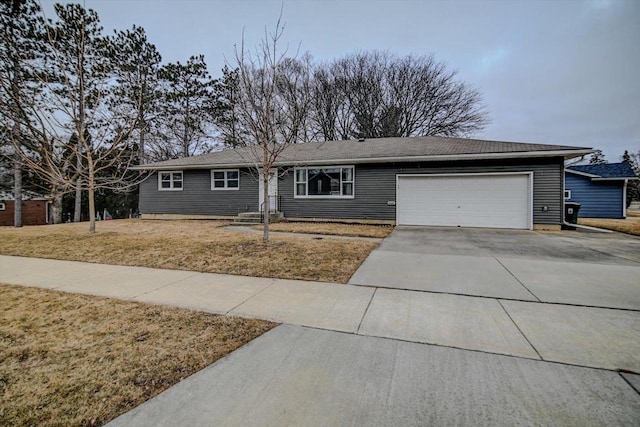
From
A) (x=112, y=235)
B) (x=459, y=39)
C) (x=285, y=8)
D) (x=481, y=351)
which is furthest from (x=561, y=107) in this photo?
(x=112, y=235)

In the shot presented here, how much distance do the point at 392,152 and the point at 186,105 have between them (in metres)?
17.6

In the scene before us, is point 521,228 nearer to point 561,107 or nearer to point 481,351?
point 481,351

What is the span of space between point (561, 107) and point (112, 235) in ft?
101

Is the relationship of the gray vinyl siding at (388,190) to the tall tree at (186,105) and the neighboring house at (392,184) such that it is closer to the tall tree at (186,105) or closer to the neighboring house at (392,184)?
the neighboring house at (392,184)

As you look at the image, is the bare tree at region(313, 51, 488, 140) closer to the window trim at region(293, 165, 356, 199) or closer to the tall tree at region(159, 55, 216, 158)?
the tall tree at region(159, 55, 216, 158)

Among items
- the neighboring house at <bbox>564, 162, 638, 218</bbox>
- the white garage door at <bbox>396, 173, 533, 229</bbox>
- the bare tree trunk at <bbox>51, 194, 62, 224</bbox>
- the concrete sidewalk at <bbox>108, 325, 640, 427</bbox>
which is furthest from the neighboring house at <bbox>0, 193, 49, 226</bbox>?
the neighboring house at <bbox>564, 162, 638, 218</bbox>

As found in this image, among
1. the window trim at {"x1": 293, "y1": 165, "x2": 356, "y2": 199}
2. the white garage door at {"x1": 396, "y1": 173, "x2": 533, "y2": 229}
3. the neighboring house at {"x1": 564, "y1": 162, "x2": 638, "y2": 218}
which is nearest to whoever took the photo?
the white garage door at {"x1": 396, "y1": 173, "x2": 533, "y2": 229}

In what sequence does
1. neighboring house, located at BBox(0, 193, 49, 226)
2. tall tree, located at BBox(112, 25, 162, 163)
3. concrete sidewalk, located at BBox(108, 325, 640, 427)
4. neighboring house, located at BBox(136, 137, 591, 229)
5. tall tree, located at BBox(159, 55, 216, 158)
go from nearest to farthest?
concrete sidewalk, located at BBox(108, 325, 640, 427) → neighboring house, located at BBox(136, 137, 591, 229) → tall tree, located at BBox(112, 25, 162, 163) → tall tree, located at BBox(159, 55, 216, 158) → neighboring house, located at BBox(0, 193, 49, 226)

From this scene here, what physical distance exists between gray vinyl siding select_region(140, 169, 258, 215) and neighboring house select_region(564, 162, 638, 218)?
1858 centimetres

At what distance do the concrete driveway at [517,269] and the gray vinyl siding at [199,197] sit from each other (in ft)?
26.3

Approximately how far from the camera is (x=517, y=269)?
206 inches

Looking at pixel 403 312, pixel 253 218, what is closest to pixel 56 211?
pixel 253 218

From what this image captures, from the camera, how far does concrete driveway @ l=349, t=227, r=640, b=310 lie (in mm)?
4016

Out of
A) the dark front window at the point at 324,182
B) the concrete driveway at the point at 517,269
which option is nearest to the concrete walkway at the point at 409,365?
the concrete driveway at the point at 517,269
